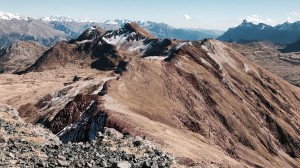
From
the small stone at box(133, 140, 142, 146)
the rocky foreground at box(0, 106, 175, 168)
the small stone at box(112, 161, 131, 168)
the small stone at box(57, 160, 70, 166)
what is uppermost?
the small stone at box(57, 160, 70, 166)

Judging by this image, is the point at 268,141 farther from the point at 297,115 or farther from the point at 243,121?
the point at 297,115

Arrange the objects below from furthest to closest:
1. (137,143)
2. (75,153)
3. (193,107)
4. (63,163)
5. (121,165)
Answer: (193,107)
(137,143)
(75,153)
(121,165)
(63,163)

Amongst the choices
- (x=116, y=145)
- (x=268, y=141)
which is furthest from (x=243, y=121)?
(x=116, y=145)

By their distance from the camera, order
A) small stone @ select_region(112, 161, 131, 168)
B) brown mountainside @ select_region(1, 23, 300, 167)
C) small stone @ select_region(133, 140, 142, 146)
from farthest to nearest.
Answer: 1. brown mountainside @ select_region(1, 23, 300, 167)
2. small stone @ select_region(133, 140, 142, 146)
3. small stone @ select_region(112, 161, 131, 168)

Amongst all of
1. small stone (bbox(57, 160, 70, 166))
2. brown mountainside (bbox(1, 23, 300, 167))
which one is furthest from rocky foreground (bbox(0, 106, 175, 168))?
brown mountainside (bbox(1, 23, 300, 167))

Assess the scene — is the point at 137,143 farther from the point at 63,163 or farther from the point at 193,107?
the point at 193,107

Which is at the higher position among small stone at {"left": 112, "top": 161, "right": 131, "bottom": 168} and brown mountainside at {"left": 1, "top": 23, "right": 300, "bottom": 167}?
small stone at {"left": 112, "top": 161, "right": 131, "bottom": 168}

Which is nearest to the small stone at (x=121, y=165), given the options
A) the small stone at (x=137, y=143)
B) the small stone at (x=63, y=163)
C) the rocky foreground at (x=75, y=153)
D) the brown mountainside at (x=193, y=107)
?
the rocky foreground at (x=75, y=153)

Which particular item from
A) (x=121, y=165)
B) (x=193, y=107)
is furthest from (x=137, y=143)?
(x=193, y=107)

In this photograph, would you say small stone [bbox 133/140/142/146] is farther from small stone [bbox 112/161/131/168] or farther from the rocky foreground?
small stone [bbox 112/161/131/168]
